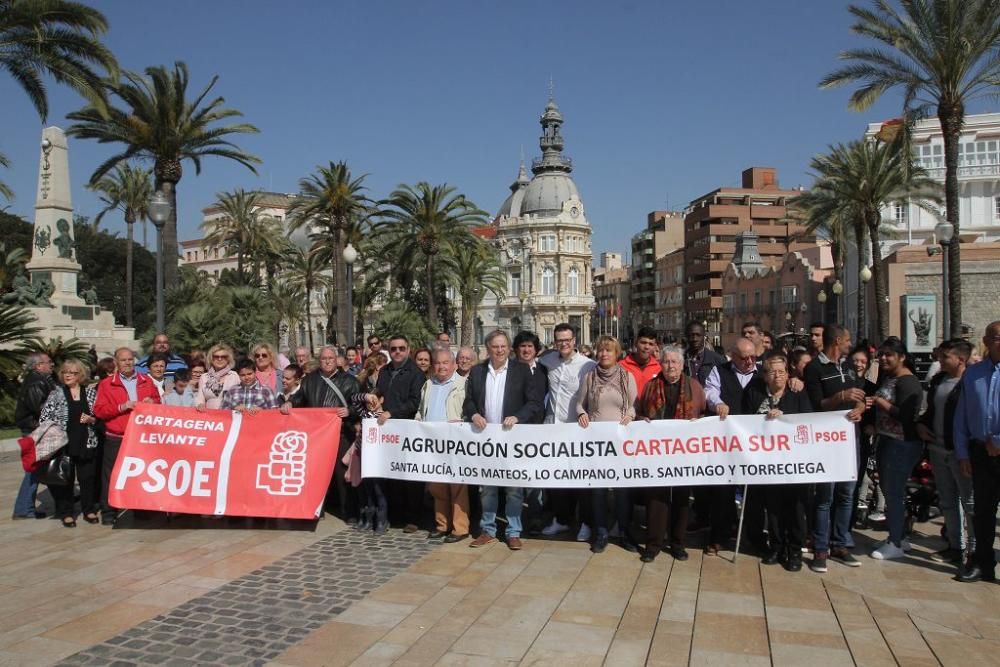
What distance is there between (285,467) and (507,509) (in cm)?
227

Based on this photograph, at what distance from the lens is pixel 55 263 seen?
25.3 metres

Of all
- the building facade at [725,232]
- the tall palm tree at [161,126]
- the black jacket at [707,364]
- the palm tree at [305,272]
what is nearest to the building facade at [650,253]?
the building facade at [725,232]

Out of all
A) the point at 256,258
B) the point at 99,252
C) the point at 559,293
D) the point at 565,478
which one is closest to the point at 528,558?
the point at 565,478

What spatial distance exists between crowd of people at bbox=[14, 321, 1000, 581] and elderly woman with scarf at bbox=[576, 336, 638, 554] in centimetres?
1

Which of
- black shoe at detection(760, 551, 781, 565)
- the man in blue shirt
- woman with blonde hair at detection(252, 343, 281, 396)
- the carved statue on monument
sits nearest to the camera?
the man in blue shirt

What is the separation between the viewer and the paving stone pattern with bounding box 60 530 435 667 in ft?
15.3

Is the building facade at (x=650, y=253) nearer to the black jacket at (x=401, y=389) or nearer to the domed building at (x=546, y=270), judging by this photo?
the domed building at (x=546, y=270)

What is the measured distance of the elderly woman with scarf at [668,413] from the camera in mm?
6684

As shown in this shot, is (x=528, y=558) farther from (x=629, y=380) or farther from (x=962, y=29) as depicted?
(x=962, y=29)

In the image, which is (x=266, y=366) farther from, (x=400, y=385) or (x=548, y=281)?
(x=548, y=281)

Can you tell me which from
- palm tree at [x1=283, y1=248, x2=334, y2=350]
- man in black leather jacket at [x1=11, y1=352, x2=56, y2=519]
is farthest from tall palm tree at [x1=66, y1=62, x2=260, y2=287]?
palm tree at [x1=283, y1=248, x2=334, y2=350]

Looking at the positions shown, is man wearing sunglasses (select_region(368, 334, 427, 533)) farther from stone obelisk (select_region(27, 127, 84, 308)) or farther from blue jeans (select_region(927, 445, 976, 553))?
stone obelisk (select_region(27, 127, 84, 308))

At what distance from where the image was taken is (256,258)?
200ft

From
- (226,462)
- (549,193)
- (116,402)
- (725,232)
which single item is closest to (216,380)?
(116,402)
